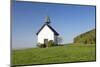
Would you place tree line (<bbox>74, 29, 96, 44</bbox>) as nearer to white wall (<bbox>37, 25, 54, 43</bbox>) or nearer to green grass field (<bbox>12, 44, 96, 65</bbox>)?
green grass field (<bbox>12, 44, 96, 65</bbox>)

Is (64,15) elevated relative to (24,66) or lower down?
elevated

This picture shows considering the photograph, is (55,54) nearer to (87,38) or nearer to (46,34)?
(46,34)

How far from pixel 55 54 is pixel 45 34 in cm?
29

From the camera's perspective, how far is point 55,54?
9.39 ft

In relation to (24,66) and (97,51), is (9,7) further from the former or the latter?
(97,51)

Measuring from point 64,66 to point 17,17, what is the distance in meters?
0.88

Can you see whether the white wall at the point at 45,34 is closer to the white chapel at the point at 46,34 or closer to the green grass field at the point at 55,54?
the white chapel at the point at 46,34

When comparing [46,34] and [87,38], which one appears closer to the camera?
[46,34]

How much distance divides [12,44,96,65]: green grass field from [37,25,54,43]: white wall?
0.42 feet

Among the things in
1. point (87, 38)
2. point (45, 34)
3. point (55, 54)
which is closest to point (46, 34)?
point (45, 34)

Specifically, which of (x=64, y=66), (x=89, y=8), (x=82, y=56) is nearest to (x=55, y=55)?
(x=64, y=66)

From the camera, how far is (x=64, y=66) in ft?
9.52

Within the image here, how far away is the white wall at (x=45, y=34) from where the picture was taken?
2.79 m

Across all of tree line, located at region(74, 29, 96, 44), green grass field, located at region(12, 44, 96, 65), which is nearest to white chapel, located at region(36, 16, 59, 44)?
green grass field, located at region(12, 44, 96, 65)
